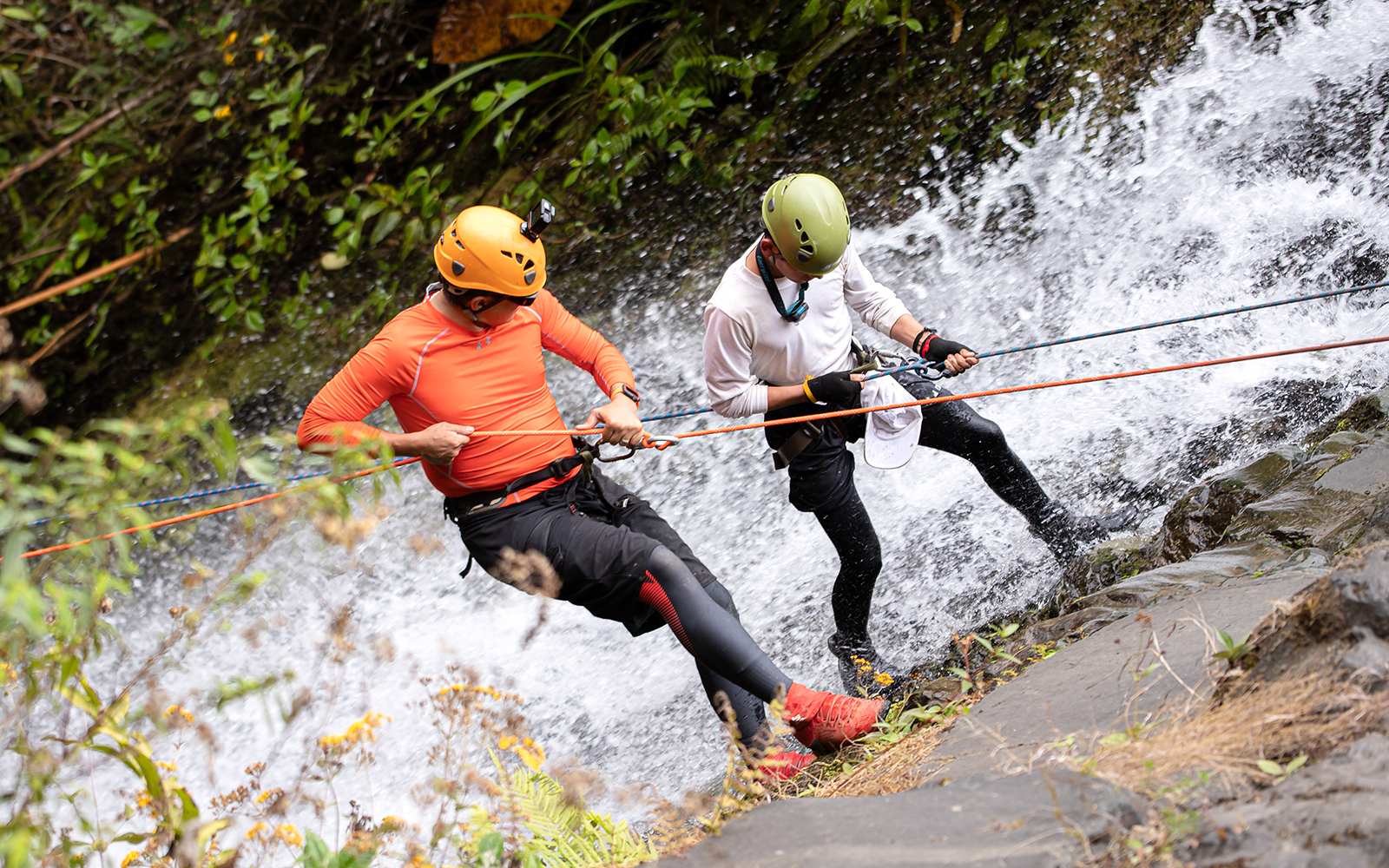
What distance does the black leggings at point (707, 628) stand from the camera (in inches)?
123

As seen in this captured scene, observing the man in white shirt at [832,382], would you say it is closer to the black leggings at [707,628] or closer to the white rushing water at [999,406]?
the white rushing water at [999,406]

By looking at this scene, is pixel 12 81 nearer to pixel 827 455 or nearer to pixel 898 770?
pixel 827 455

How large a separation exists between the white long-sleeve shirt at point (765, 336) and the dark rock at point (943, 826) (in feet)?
5.04

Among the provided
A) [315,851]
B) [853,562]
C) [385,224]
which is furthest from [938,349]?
[385,224]

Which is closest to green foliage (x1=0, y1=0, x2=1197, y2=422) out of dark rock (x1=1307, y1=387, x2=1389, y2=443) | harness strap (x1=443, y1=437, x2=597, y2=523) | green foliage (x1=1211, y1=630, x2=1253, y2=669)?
dark rock (x1=1307, y1=387, x2=1389, y2=443)

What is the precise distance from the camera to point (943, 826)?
2.05 m

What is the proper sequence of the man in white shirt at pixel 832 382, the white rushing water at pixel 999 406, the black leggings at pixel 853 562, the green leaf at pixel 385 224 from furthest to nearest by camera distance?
the green leaf at pixel 385 224 → the white rushing water at pixel 999 406 → the black leggings at pixel 853 562 → the man in white shirt at pixel 832 382

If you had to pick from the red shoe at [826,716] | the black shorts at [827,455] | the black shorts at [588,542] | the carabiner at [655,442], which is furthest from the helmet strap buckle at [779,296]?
the red shoe at [826,716]

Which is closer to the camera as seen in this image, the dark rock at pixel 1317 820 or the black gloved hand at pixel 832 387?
the dark rock at pixel 1317 820

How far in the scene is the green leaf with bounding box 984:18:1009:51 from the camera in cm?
614

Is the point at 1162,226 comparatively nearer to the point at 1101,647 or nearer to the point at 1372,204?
the point at 1372,204

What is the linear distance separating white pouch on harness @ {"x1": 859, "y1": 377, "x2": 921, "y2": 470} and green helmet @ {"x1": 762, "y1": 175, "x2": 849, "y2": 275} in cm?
55

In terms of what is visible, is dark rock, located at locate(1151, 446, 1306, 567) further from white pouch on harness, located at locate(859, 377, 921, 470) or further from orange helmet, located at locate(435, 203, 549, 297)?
orange helmet, located at locate(435, 203, 549, 297)

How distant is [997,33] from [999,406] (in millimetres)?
2484
